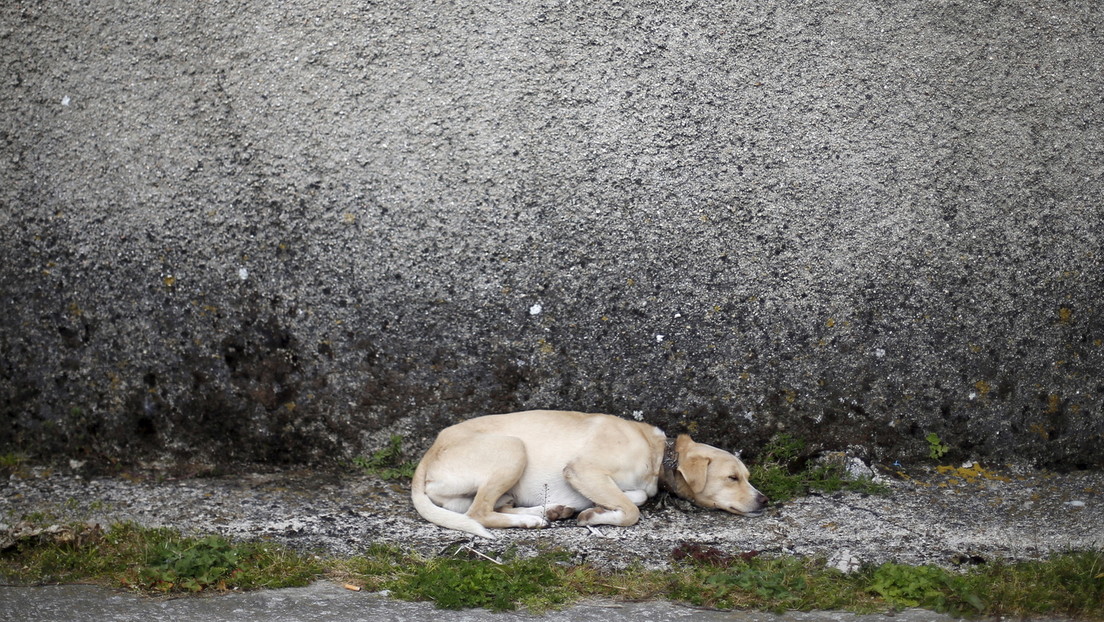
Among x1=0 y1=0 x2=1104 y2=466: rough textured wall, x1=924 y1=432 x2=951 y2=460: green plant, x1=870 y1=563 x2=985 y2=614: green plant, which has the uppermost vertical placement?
x1=0 y1=0 x2=1104 y2=466: rough textured wall

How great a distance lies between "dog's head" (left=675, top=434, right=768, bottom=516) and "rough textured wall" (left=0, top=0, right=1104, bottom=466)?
0.47 metres

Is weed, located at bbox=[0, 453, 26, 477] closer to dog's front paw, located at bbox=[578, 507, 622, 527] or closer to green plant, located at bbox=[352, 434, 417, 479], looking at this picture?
green plant, located at bbox=[352, 434, 417, 479]

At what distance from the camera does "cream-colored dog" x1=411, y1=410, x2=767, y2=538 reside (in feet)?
14.6

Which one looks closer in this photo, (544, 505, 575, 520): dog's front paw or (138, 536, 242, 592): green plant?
(138, 536, 242, 592): green plant

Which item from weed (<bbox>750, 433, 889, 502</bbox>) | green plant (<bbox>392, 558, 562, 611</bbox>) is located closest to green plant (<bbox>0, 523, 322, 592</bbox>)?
green plant (<bbox>392, 558, 562, 611</bbox>)

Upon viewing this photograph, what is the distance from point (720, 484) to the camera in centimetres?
449

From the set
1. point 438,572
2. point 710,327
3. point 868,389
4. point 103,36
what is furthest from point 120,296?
point 868,389

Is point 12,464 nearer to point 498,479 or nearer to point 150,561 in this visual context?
point 150,561

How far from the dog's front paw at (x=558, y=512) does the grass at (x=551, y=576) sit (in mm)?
533

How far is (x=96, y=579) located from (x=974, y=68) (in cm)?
458

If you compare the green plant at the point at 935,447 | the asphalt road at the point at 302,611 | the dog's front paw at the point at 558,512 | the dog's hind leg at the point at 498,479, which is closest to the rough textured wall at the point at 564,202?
the green plant at the point at 935,447

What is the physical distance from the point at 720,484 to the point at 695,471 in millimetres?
130

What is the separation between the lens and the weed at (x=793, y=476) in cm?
468

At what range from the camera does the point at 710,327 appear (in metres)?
4.84
